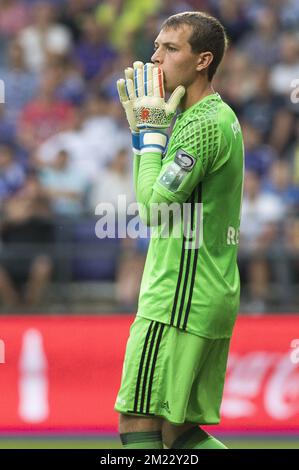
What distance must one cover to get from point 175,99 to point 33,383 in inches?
177

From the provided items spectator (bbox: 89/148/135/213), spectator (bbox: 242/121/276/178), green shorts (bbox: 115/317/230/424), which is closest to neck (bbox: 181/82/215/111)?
green shorts (bbox: 115/317/230/424)

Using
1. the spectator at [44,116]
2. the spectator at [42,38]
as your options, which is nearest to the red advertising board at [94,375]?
the spectator at [44,116]

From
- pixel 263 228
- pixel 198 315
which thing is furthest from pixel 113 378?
pixel 198 315

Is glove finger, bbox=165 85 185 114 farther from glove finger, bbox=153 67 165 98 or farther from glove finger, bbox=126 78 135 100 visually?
glove finger, bbox=126 78 135 100

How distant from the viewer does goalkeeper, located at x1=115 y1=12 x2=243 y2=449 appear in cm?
479

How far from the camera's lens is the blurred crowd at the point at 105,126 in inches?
412

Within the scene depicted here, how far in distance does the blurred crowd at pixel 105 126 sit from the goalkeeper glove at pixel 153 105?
551 centimetres

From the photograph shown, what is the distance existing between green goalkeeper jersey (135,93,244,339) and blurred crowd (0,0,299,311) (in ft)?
17.8

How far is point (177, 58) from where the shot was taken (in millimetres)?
4910

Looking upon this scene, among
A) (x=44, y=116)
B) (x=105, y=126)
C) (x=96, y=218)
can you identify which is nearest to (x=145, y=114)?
(x=96, y=218)

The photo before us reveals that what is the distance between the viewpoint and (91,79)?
41.7 feet

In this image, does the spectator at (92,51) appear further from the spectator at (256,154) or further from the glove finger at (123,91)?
the glove finger at (123,91)
